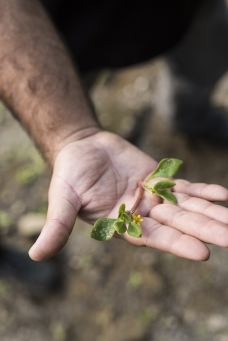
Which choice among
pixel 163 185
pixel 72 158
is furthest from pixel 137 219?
pixel 72 158

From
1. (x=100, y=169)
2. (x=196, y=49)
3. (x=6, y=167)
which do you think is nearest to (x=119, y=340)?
(x=100, y=169)

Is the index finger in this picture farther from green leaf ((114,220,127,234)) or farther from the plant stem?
green leaf ((114,220,127,234))

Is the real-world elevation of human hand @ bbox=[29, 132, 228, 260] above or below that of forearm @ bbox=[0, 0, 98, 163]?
below

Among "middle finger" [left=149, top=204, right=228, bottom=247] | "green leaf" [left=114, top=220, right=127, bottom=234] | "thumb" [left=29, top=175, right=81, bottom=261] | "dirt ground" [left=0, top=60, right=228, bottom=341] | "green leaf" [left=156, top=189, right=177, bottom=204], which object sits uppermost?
"thumb" [left=29, top=175, right=81, bottom=261]

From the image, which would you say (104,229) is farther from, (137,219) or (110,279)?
(110,279)

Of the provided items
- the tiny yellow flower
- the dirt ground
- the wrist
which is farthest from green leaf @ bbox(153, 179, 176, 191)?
the dirt ground

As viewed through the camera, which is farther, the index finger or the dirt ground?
the dirt ground

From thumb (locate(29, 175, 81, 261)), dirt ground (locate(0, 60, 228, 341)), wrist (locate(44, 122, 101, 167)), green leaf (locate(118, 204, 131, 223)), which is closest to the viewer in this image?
thumb (locate(29, 175, 81, 261))
